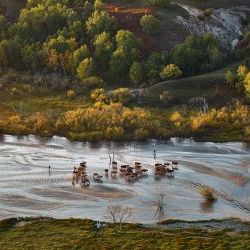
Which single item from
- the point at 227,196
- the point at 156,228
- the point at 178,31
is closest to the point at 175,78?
the point at 178,31

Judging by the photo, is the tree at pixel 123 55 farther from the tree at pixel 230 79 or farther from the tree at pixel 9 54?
the tree at pixel 9 54

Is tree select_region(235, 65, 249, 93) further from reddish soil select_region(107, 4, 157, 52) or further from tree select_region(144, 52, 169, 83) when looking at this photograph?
reddish soil select_region(107, 4, 157, 52)

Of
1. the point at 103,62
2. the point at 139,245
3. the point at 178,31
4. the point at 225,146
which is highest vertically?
the point at 178,31

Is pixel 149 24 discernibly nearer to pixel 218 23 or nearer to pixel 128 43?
pixel 128 43

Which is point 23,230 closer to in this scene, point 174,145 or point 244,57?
point 174,145

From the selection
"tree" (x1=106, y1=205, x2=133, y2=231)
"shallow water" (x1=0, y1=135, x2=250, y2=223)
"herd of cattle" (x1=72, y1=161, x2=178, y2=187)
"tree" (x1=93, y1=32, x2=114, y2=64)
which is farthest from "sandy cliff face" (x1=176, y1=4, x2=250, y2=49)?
"tree" (x1=106, y1=205, x2=133, y2=231)

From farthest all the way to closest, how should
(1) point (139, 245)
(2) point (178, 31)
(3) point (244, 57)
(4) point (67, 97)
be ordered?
(2) point (178, 31) → (3) point (244, 57) → (4) point (67, 97) → (1) point (139, 245)

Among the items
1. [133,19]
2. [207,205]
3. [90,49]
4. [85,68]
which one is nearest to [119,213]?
[207,205]
